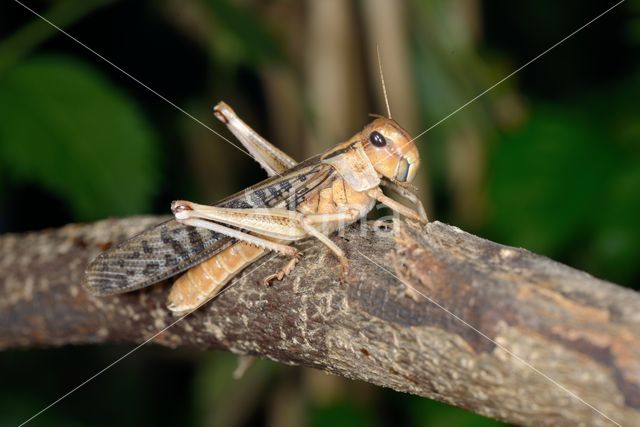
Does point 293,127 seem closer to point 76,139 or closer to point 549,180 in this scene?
point 76,139

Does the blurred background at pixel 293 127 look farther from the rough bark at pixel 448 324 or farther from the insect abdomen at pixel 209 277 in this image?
the rough bark at pixel 448 324

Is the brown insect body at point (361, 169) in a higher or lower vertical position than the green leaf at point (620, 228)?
lower

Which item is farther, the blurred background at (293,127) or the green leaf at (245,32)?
the green leaf at (245,32)

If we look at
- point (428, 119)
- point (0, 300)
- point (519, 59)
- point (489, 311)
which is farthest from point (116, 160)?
point (519, 59)

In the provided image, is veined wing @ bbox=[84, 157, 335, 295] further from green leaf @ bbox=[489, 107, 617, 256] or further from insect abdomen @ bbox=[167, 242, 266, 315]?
green leaf @ bbox=[489, 107, 617, 256]

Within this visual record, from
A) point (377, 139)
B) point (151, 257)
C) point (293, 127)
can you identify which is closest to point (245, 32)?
point (293, 127)

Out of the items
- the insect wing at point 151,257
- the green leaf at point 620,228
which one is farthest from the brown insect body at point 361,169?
the green leaf at point 620,228
